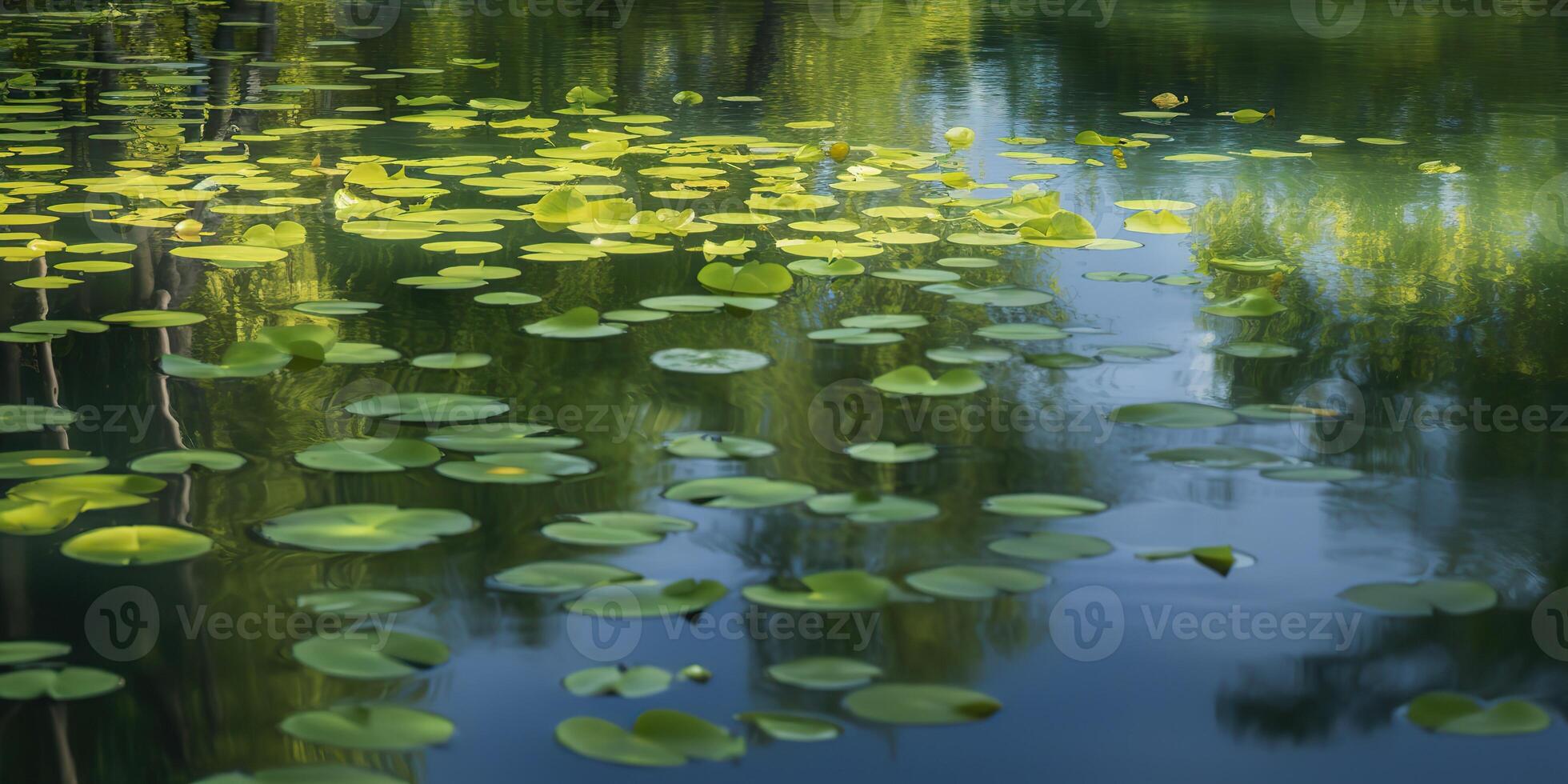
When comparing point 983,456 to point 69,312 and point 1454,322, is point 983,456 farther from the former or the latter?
point 69,312

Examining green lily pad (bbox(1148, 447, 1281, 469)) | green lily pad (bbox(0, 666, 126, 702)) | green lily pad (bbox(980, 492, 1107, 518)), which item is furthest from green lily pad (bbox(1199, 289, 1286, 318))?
green lily pad (bbox(0, 666, 126, 702))

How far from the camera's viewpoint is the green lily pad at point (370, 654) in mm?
1197

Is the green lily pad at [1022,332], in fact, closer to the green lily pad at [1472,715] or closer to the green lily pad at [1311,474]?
the green lily pad at [1311,474]

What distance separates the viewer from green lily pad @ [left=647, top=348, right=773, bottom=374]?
2.01 metres

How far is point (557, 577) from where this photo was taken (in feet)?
4.48

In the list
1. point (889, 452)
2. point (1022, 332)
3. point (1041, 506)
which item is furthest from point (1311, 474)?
point (1022, 332)

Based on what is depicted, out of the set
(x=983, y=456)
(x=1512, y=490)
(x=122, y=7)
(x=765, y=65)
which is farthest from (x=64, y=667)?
(x=122, y=7)

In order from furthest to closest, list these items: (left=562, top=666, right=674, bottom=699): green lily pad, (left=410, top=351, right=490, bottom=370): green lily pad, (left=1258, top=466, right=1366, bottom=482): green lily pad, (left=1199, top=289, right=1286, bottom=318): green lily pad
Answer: (left=1199, top=289, right=1286, bottom=318): green lily pad < (left=410, top=351, right=490, bottom=370): green lily pad < (left=1258, top=466, right=1366, bottom=482): green lily pad < (left=562, top=666, right=674, bottom=699): green lily pad

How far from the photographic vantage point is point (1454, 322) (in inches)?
91.7

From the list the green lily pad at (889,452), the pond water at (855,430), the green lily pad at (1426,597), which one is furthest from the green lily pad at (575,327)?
the green lily pad at (1426,597)

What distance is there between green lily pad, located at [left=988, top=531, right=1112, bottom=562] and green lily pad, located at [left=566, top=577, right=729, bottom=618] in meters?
0.28

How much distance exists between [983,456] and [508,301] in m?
0.93

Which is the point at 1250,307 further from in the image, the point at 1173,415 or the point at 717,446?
the point at 717,446

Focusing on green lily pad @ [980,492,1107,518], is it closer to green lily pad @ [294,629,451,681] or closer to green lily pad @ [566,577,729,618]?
green lily pad @ [566,577,729,618]
